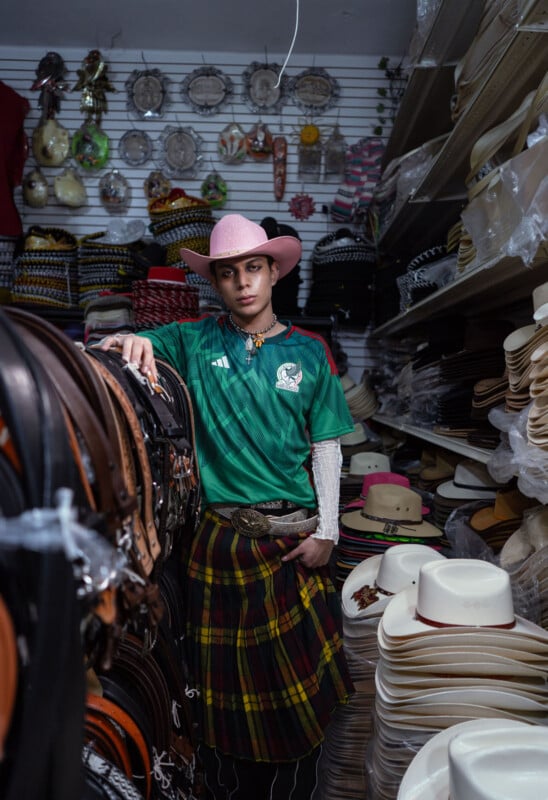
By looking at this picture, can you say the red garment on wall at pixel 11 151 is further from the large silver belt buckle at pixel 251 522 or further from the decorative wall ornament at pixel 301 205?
the large silver belt buckle at pixel 251 522

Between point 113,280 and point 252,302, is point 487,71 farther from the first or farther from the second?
point 113,280

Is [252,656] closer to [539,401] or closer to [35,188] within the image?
[539,401]

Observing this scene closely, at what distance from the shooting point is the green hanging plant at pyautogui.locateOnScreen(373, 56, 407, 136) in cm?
441

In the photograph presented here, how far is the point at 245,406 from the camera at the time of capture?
1926mm

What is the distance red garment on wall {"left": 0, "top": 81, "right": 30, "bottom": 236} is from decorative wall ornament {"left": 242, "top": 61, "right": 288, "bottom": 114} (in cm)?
155

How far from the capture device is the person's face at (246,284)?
1.93 metres

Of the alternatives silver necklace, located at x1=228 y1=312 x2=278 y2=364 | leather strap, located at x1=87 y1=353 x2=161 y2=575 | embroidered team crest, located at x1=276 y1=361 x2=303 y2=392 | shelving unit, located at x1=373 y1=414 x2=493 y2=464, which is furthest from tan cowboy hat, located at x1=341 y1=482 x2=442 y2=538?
leather strap, located at x1=87 y1=353 x2=161 y2=575

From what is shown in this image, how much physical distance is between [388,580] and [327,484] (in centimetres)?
36

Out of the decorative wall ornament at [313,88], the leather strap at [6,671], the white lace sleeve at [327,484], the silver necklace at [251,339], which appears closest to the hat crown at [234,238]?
the silver necklace at [251,339]

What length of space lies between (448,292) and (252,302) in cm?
101

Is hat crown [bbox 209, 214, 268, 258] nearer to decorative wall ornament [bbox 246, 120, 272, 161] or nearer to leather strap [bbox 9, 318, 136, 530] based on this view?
leather strap [bbox 9, 318, 136, 530]

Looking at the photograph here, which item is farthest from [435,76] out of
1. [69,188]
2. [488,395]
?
[69,188]

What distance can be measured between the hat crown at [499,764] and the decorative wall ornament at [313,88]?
4372 millimetres

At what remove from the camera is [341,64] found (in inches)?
177
